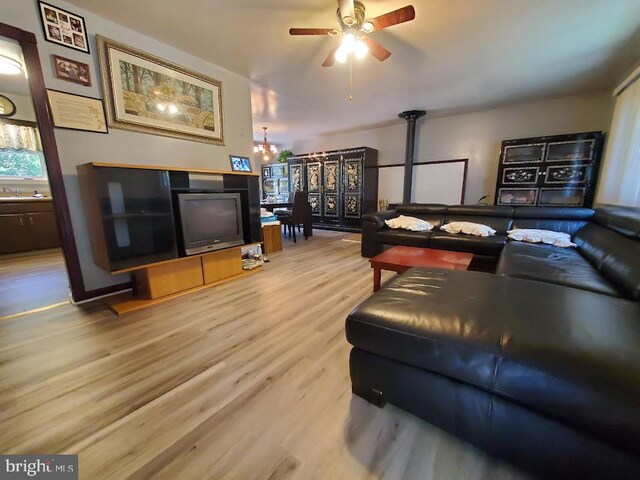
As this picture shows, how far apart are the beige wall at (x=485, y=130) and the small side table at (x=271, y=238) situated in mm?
3216

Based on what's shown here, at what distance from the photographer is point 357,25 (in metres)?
2.00

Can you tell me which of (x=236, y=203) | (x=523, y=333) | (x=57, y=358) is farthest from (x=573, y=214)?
(x=57, y=358)

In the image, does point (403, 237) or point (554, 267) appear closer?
point (554, 267)

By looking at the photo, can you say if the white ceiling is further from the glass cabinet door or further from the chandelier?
the chandelier

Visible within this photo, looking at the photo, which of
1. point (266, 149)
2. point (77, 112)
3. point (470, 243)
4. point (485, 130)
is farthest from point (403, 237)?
point (266, 149)

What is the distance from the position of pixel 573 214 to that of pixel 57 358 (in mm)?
4833

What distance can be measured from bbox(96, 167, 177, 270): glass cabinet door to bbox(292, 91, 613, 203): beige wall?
15.8ft

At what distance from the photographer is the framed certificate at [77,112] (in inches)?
79.2

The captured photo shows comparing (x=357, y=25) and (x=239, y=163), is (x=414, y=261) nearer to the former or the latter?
(x=357, y=25)

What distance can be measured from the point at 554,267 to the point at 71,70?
4172 millimetres

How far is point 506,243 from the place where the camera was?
2.74 metres

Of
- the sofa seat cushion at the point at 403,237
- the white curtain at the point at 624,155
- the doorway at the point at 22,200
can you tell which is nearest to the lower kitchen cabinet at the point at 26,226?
the doorway at the point at 22,200

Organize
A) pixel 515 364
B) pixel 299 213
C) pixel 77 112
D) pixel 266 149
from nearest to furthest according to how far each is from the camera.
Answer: pixel 515 364 → pixel 77 112 → pixel 299 213 → pixel 266 149

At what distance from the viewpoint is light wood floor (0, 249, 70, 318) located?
2.23 metres
